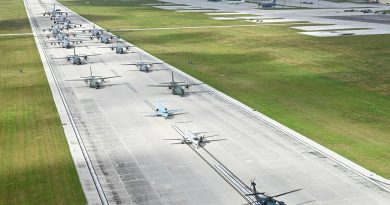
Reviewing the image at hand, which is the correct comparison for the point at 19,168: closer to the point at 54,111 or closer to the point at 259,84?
the point at 54,111

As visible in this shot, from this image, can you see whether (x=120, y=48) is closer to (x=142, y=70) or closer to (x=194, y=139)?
(x=142, y=70)

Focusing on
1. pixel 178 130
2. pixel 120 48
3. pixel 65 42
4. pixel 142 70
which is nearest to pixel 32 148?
pixel 178 130

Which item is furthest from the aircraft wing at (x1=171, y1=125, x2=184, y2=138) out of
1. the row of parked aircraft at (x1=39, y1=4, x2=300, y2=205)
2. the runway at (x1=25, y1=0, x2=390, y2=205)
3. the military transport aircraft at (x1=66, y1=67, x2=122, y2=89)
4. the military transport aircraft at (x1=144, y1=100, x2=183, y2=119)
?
the military transport aircraft at (x1=66, y1=67, x2=122, y2=89)

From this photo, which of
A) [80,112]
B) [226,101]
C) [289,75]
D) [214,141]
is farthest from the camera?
[289,75]

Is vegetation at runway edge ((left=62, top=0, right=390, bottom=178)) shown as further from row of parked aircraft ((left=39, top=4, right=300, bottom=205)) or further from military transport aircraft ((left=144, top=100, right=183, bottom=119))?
military transport aircraft ((left=144, top=100, right=183, bottom=119))

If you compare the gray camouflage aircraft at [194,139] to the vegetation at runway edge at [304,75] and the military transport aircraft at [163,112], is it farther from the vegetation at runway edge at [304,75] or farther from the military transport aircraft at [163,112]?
the vegetation at runway edge at [304,75]

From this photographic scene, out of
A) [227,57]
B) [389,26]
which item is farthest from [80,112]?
[389,26]

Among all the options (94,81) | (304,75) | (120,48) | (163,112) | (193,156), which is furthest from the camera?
(120,48)

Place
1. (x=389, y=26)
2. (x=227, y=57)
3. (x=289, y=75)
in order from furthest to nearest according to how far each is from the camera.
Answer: (x=389, y=26) < (x=227, y=57) < (x=289, y=75)
